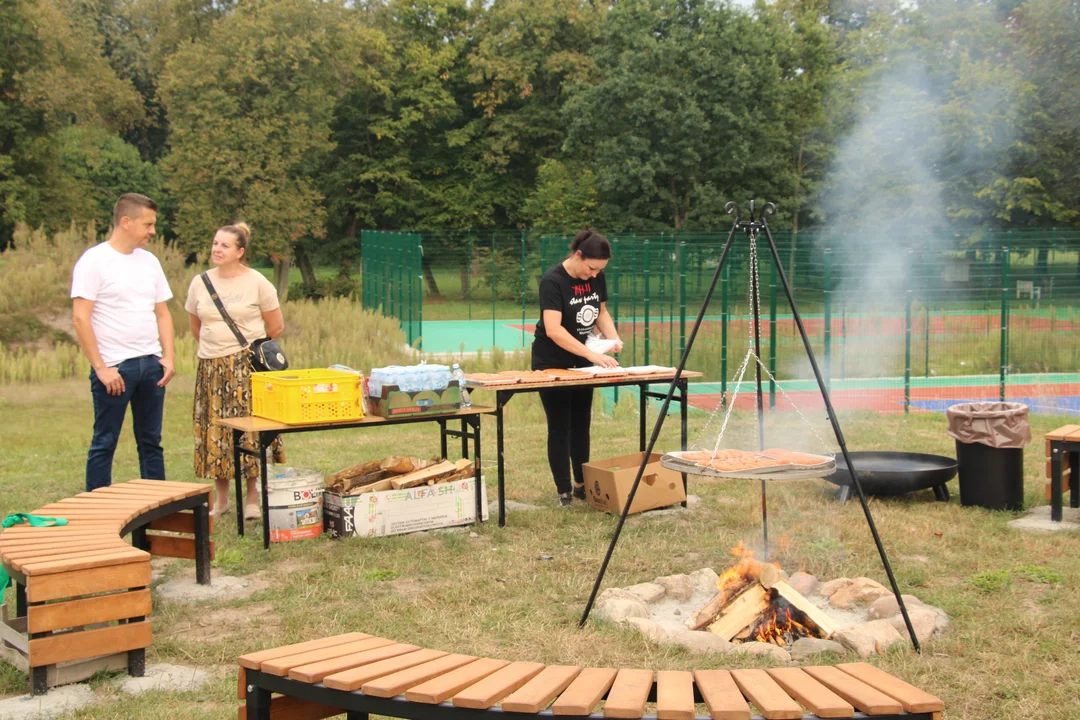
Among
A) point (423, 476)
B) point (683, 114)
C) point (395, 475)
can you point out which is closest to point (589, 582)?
point (423, 476)

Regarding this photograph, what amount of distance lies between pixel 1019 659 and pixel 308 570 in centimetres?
346

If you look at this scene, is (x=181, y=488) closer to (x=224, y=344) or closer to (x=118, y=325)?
(x=118, y=325)

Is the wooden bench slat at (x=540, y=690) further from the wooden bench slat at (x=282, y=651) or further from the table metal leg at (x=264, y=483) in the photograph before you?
→ the table metal leg at (x=264, y=483)

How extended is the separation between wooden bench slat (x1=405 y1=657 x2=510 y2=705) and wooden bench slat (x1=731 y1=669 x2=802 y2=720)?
718mm

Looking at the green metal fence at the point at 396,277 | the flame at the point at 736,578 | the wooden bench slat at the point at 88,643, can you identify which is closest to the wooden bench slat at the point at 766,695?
the flame at the point at 736,578

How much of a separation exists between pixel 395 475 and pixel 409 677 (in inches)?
154

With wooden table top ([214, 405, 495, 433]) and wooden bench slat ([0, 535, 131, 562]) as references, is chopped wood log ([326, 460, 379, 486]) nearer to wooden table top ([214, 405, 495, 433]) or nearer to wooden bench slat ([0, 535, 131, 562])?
wooden table top ([214, 405, 495, 433])

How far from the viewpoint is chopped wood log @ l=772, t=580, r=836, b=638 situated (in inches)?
189

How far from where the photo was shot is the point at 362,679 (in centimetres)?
317

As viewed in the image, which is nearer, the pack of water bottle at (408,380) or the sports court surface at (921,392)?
the pack of water bottle at (408,380)

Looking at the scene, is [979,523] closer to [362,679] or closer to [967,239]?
[362,679]

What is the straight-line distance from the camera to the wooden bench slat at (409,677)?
310 cm

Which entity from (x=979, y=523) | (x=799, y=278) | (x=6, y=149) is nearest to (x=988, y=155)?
(x=799, y=278)

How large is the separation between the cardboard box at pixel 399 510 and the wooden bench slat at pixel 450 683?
3.32 meters
